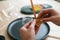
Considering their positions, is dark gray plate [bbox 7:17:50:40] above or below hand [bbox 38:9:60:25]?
A: below

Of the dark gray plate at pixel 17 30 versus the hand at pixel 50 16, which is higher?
the hand at pixel 50 16

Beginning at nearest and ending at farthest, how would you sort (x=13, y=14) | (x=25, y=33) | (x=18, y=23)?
1. (x=25, y=33)
2. (x=18, y=23)
3. (x=13, y=14)

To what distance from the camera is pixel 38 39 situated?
667 mm

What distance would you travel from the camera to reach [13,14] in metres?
0.94

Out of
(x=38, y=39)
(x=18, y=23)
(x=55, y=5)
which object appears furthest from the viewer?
(x=55, y=5)

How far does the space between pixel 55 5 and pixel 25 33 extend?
0.60 metres

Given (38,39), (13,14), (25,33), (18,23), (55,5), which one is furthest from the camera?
(55,5)

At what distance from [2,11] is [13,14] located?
3.7 inches

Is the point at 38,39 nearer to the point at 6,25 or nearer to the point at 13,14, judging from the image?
the point at 6,25

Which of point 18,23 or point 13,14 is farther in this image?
point 13,14

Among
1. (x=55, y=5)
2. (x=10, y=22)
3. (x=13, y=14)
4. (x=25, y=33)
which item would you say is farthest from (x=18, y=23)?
(x=55, y=5)

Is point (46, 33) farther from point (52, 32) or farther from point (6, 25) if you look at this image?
point (6, 25)

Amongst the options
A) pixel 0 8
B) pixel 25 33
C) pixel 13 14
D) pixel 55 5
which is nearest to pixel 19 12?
pixel 13 14

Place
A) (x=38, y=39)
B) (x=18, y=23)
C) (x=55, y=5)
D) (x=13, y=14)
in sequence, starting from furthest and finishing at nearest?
(x=55, y=5) → (x=13, y=14) → (x=18, y=23) → (x=38, y=39)
